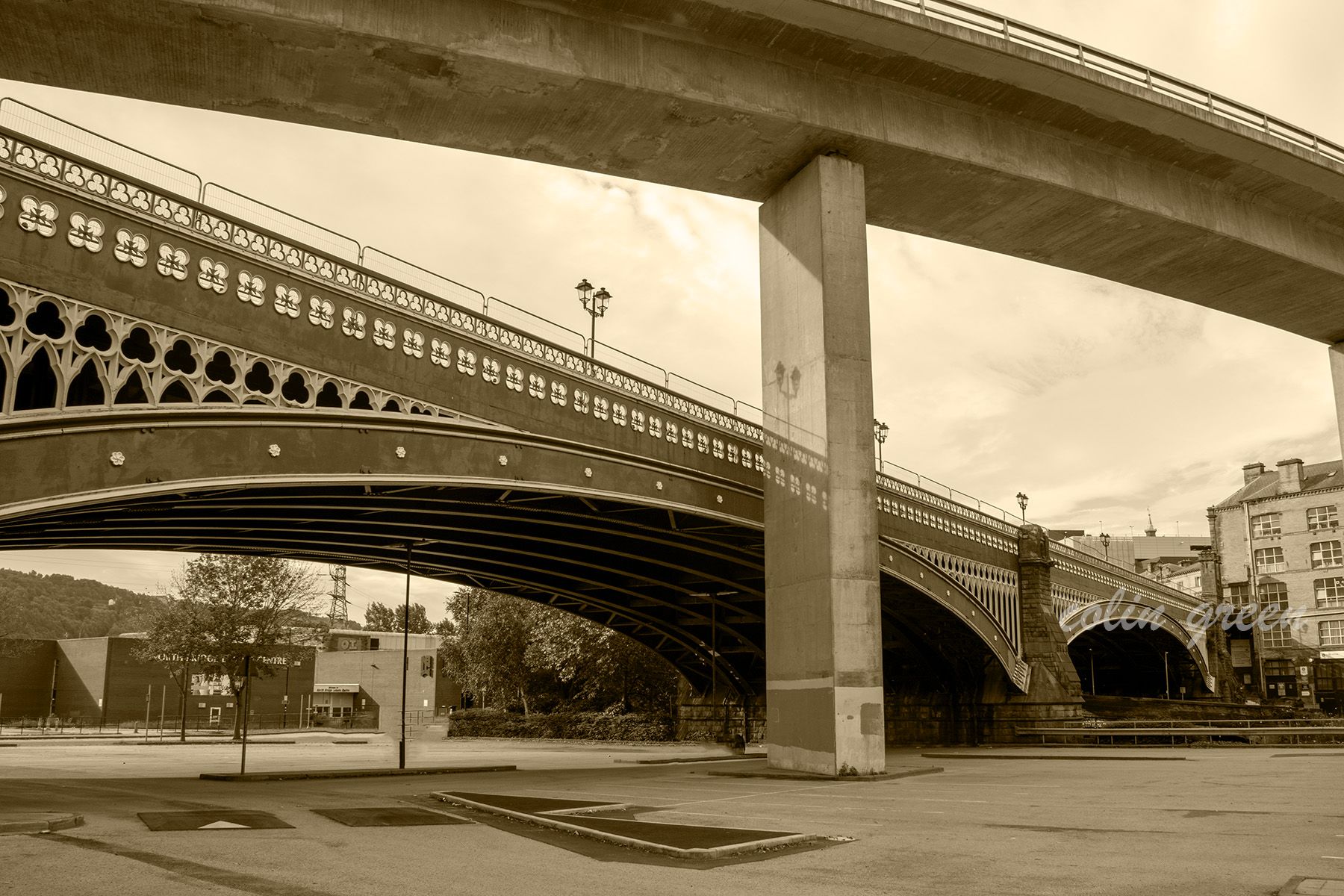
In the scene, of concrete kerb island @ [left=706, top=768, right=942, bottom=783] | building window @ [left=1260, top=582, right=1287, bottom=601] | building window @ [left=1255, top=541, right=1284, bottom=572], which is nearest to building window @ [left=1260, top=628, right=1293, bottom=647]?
building window @ [left=1260, top=582, right=1287, bottom=601]

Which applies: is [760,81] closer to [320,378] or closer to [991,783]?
[320,378]

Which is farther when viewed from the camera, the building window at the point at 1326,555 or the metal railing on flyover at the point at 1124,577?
the building window at the point at 1326,555

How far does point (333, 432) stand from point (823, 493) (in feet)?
32.0

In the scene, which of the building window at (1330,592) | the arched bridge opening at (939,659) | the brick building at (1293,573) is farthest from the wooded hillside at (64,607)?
the building window at (1330,592)

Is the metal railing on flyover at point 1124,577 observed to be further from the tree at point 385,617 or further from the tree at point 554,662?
the tree at point 385,617

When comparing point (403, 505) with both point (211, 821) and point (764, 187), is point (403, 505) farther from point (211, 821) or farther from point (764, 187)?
point (211, 821)

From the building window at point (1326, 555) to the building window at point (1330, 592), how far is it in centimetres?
111

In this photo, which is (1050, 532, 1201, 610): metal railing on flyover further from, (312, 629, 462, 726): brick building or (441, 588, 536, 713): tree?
(312, 629, 462, 726): brick building

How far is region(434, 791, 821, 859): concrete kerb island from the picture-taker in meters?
9.94

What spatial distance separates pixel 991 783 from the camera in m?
19.3

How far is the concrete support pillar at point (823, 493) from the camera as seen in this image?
68.6 ft

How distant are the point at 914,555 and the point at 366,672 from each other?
6441cm

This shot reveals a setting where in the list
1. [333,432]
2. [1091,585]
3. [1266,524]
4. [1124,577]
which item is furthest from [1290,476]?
[333,432]

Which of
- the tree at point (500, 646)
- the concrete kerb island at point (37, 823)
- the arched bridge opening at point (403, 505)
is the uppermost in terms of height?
the arched bridge opening at point (403, 505)
